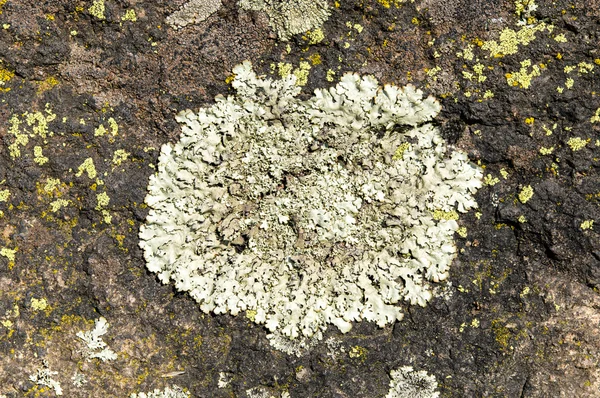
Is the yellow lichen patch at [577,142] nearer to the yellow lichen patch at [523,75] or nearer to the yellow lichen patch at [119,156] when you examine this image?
the yellow lichen patch at [523,75]

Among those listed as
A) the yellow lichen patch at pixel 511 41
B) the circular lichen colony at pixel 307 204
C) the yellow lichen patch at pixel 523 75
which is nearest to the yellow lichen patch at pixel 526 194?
the circular lichen colony at pixel 307 204

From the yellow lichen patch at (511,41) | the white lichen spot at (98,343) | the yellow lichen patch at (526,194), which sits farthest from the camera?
the white lichen spot at (98,343)

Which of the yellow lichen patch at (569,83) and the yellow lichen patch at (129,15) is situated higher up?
the yellow lichen patch at (569,83)

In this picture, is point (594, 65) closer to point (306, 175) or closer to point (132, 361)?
point (306, 175)

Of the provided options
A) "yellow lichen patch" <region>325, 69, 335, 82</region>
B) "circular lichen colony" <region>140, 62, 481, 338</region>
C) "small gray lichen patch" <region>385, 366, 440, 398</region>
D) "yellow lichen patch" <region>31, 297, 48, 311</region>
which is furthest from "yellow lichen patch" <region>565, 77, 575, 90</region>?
"yellow lichen patch" <region>31, 297, 48, 311</region>

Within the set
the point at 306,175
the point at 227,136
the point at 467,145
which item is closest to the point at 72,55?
the point at 227,136

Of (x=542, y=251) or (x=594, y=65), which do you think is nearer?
(x=594, y=65)
